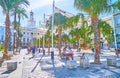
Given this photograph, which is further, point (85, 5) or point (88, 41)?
point (88, 41)

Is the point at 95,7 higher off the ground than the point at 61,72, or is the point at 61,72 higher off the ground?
the point at 95,7

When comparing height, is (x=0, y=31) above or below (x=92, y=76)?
above

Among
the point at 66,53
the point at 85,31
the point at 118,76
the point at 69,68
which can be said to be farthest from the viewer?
the point at 85,31

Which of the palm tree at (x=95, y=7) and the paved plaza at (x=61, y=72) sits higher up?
the palm tree at (x=95, y=7)

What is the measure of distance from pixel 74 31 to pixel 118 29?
10377mm

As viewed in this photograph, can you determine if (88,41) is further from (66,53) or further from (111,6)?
(111,6)

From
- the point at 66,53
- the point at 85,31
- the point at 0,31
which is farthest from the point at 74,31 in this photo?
the point at 0,31

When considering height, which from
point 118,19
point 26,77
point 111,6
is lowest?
point 26,77

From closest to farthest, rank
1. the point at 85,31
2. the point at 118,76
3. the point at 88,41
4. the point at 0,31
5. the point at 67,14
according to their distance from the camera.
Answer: the point at 118,76 < the point at 67,14 < the point at 85,31 < the point at 88,41 < the point at 0,31

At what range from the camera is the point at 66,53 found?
22.6 m

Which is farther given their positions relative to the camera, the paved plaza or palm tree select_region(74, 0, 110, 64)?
palm tree select_region(74, 0, 110, 64)

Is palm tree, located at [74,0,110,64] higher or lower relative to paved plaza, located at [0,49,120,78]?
higher

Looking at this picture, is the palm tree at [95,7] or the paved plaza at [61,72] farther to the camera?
the palm tree at [95,7]

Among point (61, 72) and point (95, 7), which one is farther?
point (95, 7)
